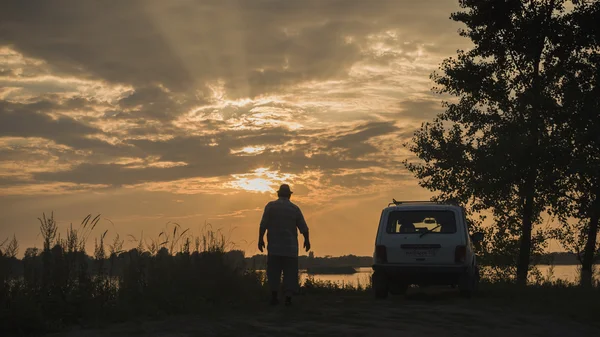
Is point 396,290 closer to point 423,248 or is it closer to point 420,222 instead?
point 420,222

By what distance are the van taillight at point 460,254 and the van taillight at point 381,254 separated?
5.04 feet

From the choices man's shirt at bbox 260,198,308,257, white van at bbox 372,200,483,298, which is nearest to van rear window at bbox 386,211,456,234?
white van at bbox 372,200,483,298

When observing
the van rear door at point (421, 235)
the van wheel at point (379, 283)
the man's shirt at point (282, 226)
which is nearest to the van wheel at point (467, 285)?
the van rear door at point (421, 235)

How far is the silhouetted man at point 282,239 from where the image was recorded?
14398mm

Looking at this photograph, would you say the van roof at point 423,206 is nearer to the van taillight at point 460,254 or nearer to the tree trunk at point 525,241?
the van taillight at point 460,254

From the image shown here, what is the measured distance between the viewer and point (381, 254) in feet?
53.7

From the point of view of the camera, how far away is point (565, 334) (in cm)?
1177

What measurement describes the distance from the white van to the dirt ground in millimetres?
900

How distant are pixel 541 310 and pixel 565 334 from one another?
2.88 metres

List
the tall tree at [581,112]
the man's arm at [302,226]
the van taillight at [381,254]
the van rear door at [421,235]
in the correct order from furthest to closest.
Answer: the tall tree at [581,112] < the van taillight at [381,254] < the van rear door at [421,235] < the man's arm at [302,226]

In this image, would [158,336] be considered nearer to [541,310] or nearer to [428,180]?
[541,310]

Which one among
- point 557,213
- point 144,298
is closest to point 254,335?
point 144,298

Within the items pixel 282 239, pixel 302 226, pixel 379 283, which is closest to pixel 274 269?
pixel 282 239

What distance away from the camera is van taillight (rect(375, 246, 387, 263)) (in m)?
16.3
